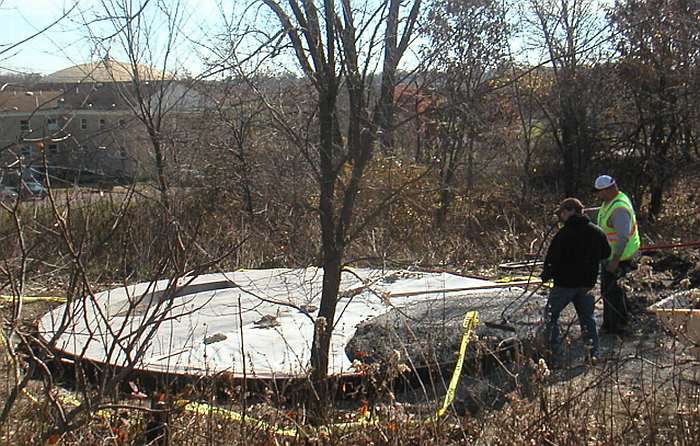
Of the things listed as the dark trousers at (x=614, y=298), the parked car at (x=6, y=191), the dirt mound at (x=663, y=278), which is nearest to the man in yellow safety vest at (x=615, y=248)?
the dark trousers at (x=614, y=298)

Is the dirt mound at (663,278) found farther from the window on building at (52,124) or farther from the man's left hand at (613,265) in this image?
the window on building at (52,124)

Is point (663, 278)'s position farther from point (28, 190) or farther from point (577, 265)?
point (28, 190)

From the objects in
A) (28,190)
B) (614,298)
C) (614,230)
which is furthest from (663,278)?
(28,190)

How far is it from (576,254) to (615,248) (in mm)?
804

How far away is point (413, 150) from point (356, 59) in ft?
35.4

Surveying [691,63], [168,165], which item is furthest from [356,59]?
[691,63]

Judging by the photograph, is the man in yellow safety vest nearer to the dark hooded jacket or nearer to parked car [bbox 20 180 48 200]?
the dark hooded jacket

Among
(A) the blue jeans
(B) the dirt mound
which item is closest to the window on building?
(A) the blue jeans

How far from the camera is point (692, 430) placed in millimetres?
3711

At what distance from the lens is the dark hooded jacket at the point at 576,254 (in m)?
7.01

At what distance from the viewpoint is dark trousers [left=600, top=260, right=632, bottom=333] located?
7730 millimetres

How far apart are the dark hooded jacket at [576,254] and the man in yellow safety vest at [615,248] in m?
0.57

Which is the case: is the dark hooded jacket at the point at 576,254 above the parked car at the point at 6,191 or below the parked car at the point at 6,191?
below

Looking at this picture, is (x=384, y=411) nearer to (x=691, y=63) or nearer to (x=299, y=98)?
(x=299, y=98)
